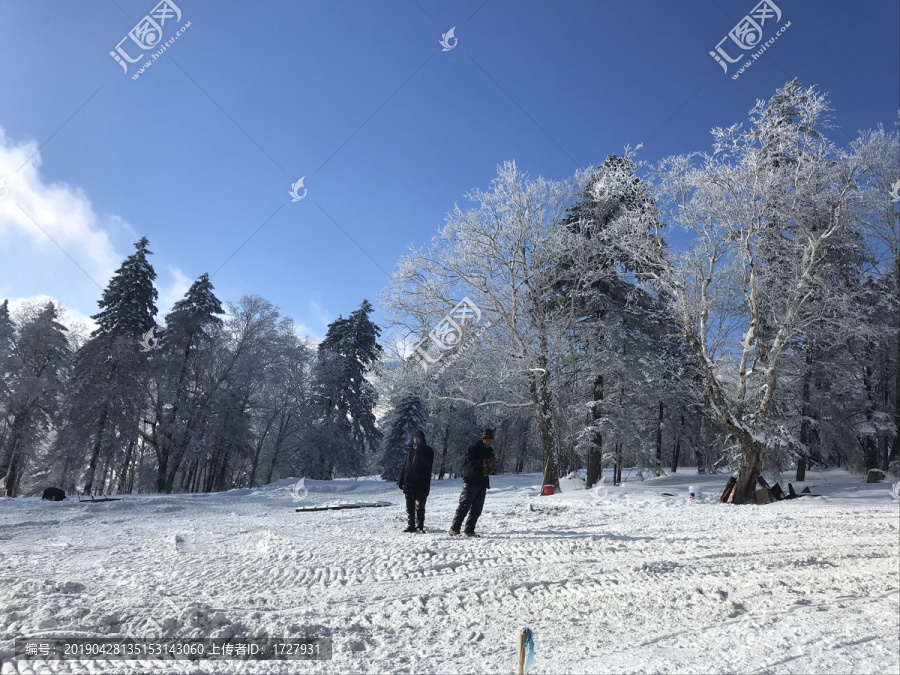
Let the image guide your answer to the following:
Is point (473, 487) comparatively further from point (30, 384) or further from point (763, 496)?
point (30, 384)

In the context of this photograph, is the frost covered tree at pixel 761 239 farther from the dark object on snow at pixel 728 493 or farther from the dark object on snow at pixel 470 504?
the dark object on snow at pixel 470 504

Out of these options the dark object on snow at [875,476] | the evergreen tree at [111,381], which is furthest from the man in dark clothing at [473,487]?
the evergreen tree at [111,381]

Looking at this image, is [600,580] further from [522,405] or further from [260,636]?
[522,405]

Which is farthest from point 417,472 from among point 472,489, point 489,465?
point 489,465

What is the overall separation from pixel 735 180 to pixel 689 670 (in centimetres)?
1201

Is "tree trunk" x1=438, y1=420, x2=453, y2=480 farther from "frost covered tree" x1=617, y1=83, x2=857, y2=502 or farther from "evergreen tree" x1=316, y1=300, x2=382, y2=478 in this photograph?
"frost covered tree" x1=617, y1=83, x2=857, y2=502

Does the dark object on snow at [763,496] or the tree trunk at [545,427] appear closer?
the dark object on snow at [763,496]

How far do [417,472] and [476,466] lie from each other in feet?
3.42

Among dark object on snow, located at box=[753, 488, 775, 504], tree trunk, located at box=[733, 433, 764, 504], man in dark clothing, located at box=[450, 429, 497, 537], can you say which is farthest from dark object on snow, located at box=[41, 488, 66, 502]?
dark object on snow, located at box=[753, 488, 775, 504]

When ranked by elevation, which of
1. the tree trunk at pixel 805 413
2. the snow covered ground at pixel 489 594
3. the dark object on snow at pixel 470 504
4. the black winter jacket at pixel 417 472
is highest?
the tree trunk at pixel 805 413

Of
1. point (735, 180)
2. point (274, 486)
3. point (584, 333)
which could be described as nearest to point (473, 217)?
point (584, 333)

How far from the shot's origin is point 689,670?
3.18m

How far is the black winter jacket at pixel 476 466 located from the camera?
7680 millimetres

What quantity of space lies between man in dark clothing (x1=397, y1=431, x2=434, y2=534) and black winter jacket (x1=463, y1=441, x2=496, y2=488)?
2.07ft
